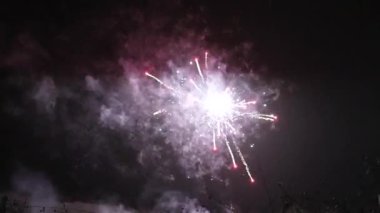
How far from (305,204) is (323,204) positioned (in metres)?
8.02

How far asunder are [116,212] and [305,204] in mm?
35198

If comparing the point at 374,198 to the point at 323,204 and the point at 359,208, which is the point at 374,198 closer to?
the point at 359,208

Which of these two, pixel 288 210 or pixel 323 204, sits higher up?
pixel 323 204

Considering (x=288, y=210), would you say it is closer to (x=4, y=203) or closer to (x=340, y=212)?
(x=340, y=212)

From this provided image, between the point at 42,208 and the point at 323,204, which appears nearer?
the point at 42,208

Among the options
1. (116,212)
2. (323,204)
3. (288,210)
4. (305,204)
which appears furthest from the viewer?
(323,204)

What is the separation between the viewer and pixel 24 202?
219 feet

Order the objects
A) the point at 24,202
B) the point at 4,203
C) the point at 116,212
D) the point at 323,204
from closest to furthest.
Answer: the point at 4,203 → the point at 24,202 → the point at 116,212 → the point at 323,204

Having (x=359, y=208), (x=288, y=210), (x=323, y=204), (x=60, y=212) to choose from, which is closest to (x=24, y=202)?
(x=60, y=212)

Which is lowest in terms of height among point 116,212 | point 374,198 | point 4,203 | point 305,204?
point 4,203

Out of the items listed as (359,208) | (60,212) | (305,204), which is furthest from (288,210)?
(60,212)

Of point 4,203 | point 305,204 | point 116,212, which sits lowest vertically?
point 4,203

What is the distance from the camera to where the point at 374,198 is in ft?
315

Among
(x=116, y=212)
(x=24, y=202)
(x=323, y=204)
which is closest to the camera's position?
(x=24, y=202)
